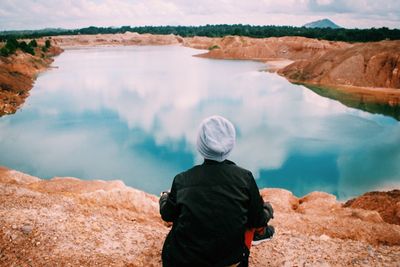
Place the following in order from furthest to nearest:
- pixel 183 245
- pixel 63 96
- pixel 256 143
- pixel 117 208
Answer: pixel 63 96, pixel 256 143, pixel 117 208, pixel 183 245

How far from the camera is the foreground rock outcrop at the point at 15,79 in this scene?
26.6m

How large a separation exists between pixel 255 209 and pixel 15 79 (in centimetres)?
3601

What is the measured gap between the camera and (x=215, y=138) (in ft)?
7.67

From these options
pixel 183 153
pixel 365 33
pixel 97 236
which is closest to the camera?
pixel 97 236

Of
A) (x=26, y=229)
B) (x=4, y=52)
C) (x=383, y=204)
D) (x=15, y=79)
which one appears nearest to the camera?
(x=26, y=229)

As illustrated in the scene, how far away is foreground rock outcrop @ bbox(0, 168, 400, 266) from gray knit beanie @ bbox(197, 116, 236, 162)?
2.50m

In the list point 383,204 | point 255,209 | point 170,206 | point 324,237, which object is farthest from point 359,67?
point 170,206

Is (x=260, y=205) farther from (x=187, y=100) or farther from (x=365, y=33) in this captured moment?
(x=365, y=33)

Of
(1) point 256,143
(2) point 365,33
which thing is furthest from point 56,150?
(2) point 365,33

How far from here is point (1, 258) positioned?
13.1 feet

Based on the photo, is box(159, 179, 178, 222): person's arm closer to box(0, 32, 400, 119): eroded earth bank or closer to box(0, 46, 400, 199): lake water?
box(0, 46, 400, 199): lake water

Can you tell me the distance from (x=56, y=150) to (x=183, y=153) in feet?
20.7

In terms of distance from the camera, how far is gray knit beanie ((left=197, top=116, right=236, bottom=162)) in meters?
2.32

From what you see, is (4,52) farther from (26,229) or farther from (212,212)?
(212,212)
